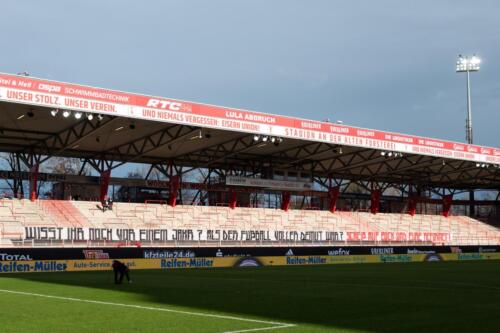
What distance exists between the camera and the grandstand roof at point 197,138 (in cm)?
3941

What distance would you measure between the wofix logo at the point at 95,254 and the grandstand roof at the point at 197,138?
8.45 m

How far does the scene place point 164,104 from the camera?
4222 cm

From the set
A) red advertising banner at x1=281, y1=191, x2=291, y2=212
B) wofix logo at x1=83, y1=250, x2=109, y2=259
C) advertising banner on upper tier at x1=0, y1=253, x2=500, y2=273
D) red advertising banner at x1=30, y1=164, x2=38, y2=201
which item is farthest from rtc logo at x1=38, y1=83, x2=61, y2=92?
red advertising banner at x1=281, y1=191, x2=291, y2=212

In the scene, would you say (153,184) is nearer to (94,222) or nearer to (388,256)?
(94,222)

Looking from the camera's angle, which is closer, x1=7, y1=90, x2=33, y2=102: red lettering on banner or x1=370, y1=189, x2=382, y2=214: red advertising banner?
x1=7, y1=90, x2=33, y2=102: red lettering on banner

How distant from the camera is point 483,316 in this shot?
14117 mm

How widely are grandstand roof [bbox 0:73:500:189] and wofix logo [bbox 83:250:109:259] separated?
27.7ft

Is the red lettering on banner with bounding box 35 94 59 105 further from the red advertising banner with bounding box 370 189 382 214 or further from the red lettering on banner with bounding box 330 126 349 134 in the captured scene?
the red advertising banner with bounding box 370 189 382 214

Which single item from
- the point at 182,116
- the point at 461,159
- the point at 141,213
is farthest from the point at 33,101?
the point at 461,159

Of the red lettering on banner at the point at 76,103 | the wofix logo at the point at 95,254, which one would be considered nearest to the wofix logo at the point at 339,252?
the wofix logo at the point at 95,254

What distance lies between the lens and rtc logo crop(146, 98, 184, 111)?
4166 cm

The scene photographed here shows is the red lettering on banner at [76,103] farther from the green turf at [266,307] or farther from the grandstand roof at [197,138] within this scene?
the green turf at [266,307]

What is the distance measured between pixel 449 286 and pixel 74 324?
1470cm

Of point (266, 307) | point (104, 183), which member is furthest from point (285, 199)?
point (266, 307)
